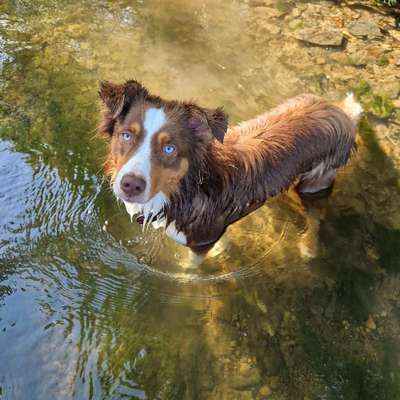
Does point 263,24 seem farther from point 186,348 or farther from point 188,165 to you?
point 186,348

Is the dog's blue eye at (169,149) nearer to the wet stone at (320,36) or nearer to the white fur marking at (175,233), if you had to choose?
the white fur marking at (175,233)

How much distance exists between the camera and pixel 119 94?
3.53 meters

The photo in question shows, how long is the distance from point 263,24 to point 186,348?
586cm

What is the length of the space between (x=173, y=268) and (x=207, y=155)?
167cm

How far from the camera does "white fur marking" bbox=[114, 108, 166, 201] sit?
3.22 m

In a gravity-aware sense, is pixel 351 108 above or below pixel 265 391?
above

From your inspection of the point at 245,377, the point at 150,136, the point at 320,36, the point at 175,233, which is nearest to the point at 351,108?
the point at 175,233

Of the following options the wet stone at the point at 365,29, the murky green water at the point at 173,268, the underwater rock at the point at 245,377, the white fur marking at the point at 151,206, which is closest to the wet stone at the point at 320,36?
the wet stone at the point at 365,29

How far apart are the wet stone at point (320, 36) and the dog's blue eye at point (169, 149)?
522 cm

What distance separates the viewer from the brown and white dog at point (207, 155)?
3357mm

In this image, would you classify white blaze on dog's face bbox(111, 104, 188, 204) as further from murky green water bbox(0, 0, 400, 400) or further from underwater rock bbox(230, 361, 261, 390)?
underwater rock bbox(230, 361, 261, 390)

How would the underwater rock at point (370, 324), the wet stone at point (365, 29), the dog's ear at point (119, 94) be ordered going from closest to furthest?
the dog's ear at point (119, 94) < the underwater rock at point (370, 324) < the wet stone at point (365, 29)

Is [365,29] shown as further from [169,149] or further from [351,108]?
[169,149]

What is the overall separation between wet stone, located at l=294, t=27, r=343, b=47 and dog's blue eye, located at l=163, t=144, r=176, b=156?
5220 millimetres
